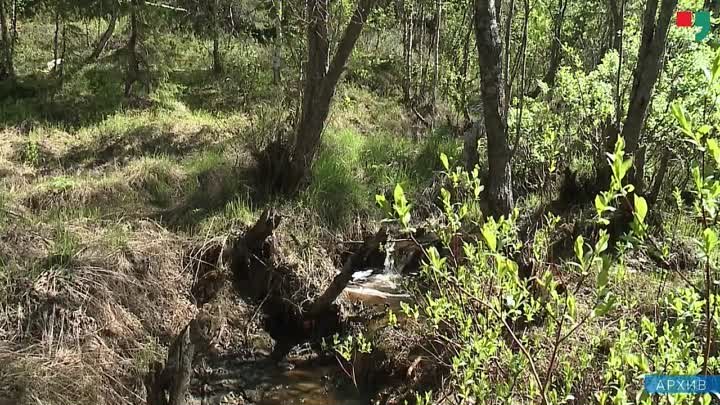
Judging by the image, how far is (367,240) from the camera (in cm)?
555

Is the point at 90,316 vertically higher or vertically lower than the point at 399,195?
lower

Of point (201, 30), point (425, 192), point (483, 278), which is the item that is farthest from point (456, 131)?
point (483, 278)

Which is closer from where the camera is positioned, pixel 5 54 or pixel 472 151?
pixel 472 151

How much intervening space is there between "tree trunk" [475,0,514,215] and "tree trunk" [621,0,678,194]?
1831 millimetres

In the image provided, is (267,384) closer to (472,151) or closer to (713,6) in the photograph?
(472,151)

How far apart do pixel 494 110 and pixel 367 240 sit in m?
1.58

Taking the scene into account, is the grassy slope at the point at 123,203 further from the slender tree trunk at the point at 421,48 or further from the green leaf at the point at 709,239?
the green leaf at the point at 709,239

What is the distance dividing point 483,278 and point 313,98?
4.73 meters

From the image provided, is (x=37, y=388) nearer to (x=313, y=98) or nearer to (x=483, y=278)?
(x=483, y=278)

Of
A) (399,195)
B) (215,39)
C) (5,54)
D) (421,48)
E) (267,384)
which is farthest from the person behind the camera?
(421,48)

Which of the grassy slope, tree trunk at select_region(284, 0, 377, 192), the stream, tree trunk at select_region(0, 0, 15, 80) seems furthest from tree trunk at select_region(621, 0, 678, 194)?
tree trunk at select_region(0, 0, 15, 80)

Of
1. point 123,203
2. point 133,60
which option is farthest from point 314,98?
point 133,60

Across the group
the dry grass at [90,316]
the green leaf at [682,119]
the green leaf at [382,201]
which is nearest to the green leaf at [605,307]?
the green leaf at [682,119]

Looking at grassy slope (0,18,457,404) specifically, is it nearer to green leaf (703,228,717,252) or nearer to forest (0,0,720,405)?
forest (0,0,720,405)
